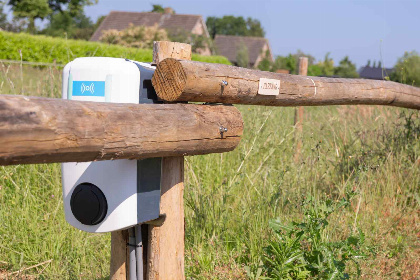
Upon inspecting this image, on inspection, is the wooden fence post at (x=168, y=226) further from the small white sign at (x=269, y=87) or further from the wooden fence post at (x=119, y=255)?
the small white sign at (x=269, y=87)

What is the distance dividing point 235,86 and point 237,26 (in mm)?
108023

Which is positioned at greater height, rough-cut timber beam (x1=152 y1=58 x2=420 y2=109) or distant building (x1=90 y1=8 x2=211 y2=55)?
distant building (x1=90 y1=8 x2=211 y2=55)

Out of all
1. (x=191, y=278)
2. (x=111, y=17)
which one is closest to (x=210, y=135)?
(x=191, y=278)

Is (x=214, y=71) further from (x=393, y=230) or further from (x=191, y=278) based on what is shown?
(x=393, y=230)

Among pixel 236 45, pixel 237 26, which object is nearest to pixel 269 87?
pixel 236 45

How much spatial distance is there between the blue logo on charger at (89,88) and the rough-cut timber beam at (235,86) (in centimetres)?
24

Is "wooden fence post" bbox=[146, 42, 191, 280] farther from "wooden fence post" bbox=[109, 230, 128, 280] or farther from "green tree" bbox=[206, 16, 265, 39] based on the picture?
"green tree" bbox=[206, 16, 265, 39]

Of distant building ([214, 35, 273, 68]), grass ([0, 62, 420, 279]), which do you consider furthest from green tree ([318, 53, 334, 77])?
grass ([0, 62, 420, 279])

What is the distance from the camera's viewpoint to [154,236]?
2.42m

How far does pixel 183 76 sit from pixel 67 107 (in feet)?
2.21

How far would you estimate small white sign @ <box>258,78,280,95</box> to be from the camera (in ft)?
8.93

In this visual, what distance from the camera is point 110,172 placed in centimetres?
218

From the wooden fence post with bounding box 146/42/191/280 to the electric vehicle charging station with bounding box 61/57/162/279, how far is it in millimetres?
114

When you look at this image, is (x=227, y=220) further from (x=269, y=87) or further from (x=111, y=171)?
(x=111, y=171)
